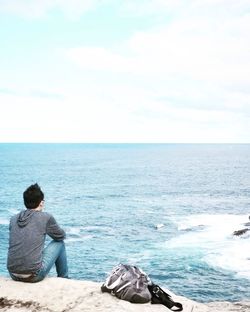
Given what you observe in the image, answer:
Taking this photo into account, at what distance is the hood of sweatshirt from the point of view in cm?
859

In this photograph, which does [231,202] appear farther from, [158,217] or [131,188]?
[131,188]

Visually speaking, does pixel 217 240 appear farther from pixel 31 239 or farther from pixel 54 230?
pixel 31 239

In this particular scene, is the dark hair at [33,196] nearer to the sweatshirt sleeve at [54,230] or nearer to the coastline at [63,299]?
the sweatshirt sleeve at [54,230]

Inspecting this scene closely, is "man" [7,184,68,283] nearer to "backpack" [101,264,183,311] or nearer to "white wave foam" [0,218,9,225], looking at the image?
"backpack" [101,264,183,311]

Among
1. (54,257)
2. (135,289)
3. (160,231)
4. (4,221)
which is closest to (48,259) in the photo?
(54,257)

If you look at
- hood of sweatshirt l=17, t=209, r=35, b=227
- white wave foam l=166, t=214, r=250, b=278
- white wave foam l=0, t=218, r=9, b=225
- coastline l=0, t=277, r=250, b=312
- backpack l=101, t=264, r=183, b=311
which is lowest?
white wave foam l=0, t=218, r=9, b=225

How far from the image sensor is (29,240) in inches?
335

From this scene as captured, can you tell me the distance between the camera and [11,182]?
118062 mm

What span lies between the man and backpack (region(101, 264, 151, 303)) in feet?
4.66

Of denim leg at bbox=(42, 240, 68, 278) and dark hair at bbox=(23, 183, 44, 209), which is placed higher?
dark hair at bbox=(23, 183, 44, 209)

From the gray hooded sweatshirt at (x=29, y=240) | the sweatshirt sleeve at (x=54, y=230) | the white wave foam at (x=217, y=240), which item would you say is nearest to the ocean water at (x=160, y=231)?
the white wave foam at (x=217, y=240)

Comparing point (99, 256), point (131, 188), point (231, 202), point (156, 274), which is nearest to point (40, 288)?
point (156, 274)

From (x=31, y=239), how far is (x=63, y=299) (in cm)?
135

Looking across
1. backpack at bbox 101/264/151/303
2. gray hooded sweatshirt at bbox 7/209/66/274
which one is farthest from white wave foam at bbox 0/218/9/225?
backpack at bbox 101/264/151/303
